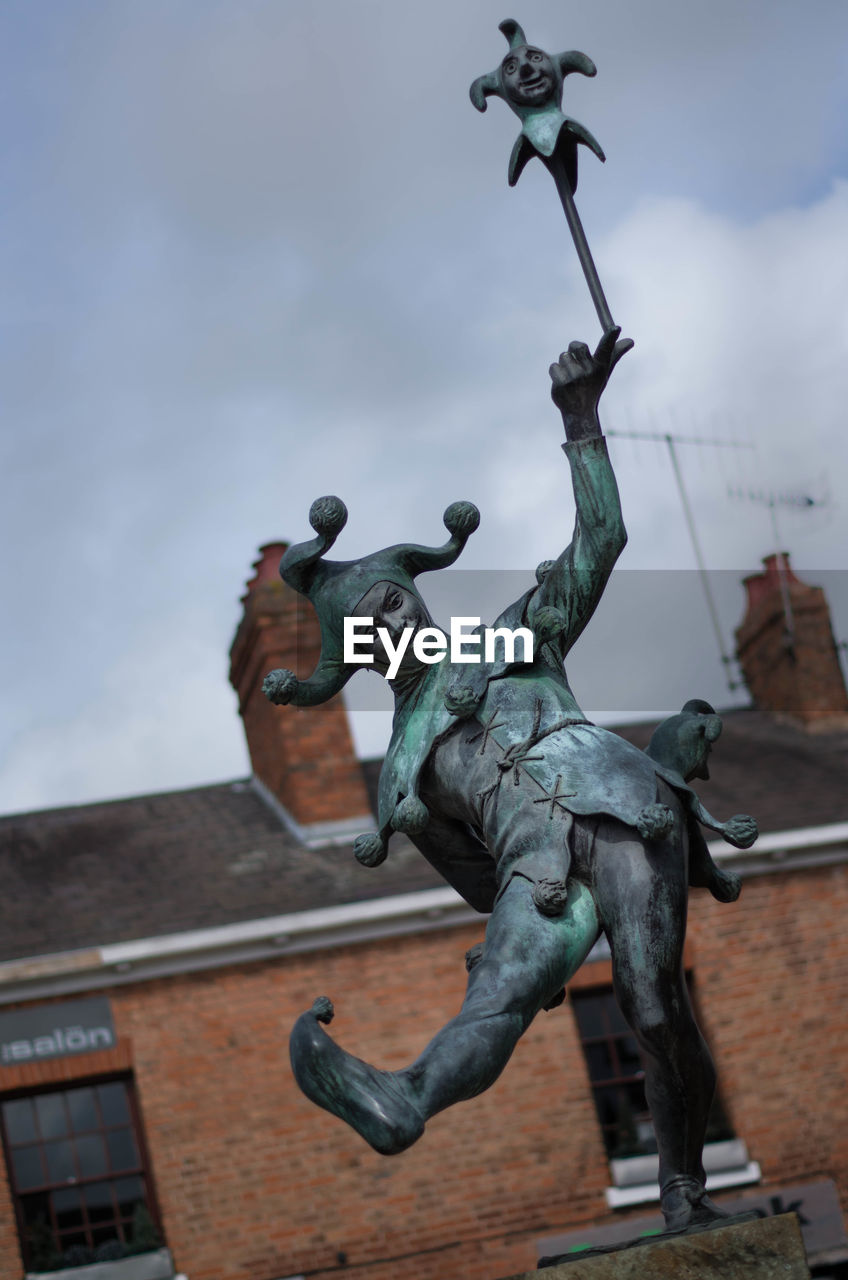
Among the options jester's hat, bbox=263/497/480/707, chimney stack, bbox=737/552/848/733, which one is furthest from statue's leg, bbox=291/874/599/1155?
chimney stack, bbox=737/552/848/733

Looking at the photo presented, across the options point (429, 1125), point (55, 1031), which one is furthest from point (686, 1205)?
point (55, 1031)

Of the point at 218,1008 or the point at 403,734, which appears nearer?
the point at 403,734

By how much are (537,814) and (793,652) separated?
1621 centimetres

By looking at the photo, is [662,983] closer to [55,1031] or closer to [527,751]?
[527,751]

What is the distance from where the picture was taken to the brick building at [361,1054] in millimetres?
14211

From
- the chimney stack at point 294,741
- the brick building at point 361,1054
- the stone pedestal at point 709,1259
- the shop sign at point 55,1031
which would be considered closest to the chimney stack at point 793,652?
the brick building at point 361,1054

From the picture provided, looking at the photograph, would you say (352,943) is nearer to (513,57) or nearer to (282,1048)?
(282,1048)

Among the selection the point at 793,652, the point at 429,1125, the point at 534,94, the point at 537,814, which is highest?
the point at 793,652

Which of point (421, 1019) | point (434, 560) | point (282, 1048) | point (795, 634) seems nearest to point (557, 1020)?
point (421, 1019)

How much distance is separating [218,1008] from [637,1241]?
37.4ft

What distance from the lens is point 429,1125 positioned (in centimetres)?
1441

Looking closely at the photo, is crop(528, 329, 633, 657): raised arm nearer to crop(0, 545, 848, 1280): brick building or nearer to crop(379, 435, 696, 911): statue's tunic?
crop(379, 435, 696, 911): statue's tunic

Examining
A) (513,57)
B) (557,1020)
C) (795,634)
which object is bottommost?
(557,1020)

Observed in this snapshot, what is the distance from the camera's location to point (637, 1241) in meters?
3.64
